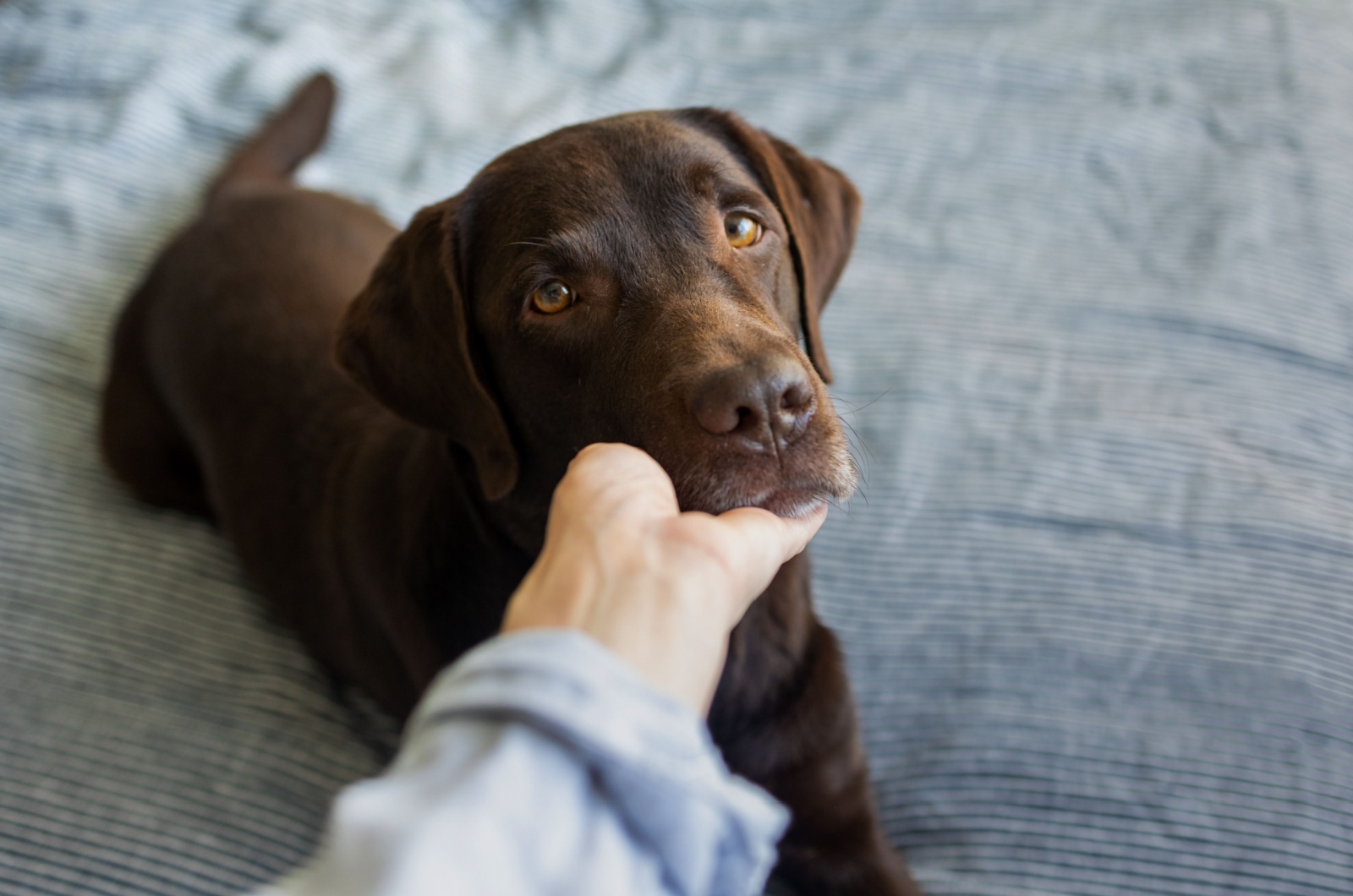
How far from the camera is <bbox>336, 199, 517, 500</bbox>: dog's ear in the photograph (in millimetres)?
1550

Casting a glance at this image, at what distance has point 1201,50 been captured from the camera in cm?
311

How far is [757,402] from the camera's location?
4.04 feet

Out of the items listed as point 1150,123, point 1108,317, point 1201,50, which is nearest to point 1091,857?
point 1108,317

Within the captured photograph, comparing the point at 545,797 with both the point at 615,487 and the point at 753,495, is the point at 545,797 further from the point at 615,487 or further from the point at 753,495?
the point at 753,495

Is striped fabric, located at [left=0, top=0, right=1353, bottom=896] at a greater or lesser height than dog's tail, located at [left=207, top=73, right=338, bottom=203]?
lesser

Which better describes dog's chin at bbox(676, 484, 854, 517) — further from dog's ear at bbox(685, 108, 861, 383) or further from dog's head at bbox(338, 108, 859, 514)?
dog's ear at bbox(685, 108, 861, 383)

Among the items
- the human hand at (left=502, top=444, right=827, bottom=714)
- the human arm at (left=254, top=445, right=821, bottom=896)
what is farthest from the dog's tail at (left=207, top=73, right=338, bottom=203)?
the human arm at (left=254, top=445, right=821, bottom=896)

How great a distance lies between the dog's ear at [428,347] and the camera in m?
1.55

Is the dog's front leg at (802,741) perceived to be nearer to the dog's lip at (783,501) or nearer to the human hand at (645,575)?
the dog's lip at (783,501)

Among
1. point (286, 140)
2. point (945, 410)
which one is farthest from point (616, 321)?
point (286, 140)

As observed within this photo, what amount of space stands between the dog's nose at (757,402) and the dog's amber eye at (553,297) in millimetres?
340

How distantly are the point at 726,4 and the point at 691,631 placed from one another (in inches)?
128

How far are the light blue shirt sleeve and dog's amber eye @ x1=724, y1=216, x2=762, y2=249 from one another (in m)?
0.97

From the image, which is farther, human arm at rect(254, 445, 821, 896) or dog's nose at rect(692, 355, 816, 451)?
dog's nose at rect(692, 355, 816, 451)
